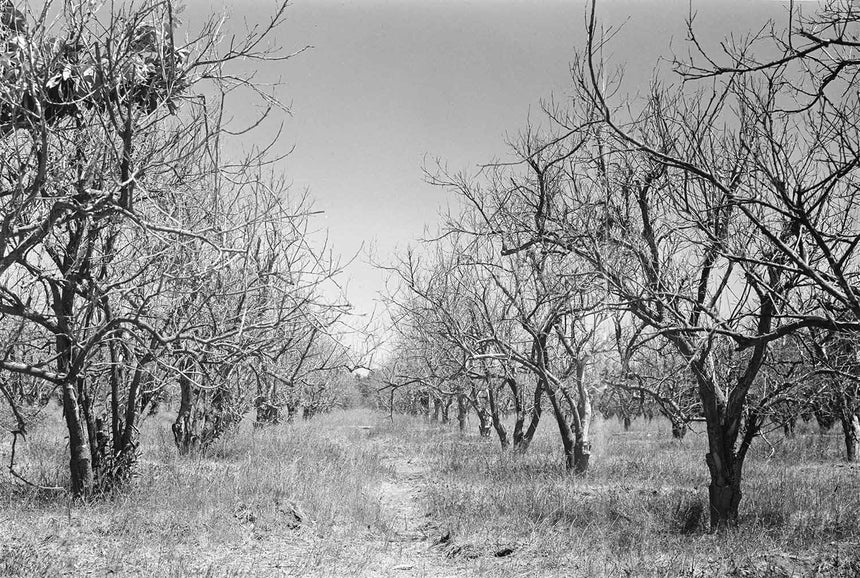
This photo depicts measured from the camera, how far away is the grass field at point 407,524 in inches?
215

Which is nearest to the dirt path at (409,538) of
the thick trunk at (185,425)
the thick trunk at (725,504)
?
the thick trunk at (725,504)

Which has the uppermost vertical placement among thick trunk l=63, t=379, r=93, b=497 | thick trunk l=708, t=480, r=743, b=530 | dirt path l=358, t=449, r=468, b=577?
thick trunk l=63, t=379, r=93, b=497

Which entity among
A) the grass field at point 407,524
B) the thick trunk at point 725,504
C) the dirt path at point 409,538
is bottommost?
the dirt path at point 409,538

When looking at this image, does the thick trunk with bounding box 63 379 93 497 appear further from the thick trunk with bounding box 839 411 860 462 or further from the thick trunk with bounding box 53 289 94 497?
the thick trunk with bounding box 839 411 860 462

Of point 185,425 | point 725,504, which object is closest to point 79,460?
point 185,425

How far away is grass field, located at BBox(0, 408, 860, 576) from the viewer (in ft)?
18.0

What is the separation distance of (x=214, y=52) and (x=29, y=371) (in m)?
2.37

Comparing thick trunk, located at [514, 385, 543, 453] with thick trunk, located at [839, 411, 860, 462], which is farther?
thick trunk, located at [839, 411, 860, 462]

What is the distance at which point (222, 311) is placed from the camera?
871cm

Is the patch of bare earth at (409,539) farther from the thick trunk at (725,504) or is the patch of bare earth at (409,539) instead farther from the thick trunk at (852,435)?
the thick trunk at (852,435)

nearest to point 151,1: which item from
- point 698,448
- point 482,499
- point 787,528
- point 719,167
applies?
point 719,167

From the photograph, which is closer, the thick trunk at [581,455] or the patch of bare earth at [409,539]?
the patch of bare earth at [409,539]

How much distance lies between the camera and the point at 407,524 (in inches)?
310

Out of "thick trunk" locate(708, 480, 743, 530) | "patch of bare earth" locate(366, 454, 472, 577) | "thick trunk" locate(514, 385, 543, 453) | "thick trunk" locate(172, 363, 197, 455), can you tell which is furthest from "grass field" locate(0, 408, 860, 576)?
"thick trunk" locate(514, 385, 543, 453)
